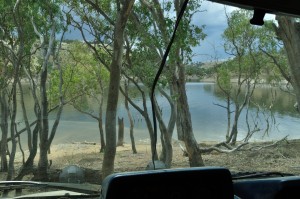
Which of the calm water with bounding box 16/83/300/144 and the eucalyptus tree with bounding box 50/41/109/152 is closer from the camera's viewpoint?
the calm water with bounding box 16/83/300/144

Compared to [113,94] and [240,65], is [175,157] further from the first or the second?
[240,65]

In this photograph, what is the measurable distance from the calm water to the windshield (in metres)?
0.05

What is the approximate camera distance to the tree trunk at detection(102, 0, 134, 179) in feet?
23.7

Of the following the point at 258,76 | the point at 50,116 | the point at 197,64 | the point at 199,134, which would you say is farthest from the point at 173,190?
the point at 258,76

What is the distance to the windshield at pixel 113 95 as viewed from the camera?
7.62m

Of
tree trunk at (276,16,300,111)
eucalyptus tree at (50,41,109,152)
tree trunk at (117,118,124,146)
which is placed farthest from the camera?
eucalyptus tree at (50,41,109,152)

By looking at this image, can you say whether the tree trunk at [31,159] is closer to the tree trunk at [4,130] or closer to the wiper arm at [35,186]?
the tree trunk at [4,130]

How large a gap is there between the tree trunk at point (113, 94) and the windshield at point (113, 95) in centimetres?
2

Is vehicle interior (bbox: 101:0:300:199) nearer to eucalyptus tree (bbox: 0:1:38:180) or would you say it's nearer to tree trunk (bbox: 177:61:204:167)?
tree trunk (bbox: 177:61:204:167)

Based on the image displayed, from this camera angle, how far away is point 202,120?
11.2m

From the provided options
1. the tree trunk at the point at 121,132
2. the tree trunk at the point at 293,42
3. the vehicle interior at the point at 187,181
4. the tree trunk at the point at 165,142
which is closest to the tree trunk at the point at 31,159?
the tree trunk at the point at 121,132

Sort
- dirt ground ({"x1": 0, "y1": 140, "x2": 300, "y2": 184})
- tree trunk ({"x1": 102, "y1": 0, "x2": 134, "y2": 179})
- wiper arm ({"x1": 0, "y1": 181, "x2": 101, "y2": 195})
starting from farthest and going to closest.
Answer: dirt ground ({"x1": 0, "y1": 140, "x2": 300, "y2": 184}) → tree trunk ({"x1": 102, "y1": 0, "x2": 134, "y2": 179}) → wiper arm ({"x1": 0, "y1": 181, "x2": 101, "y2": 195})

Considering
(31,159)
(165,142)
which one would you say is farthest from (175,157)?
(31,159)

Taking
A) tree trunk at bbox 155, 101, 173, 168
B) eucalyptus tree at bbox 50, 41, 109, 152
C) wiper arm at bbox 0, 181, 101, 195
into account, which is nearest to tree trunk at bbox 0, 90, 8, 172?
eucalyptus tree at bbox 50, 41, 109, 152
